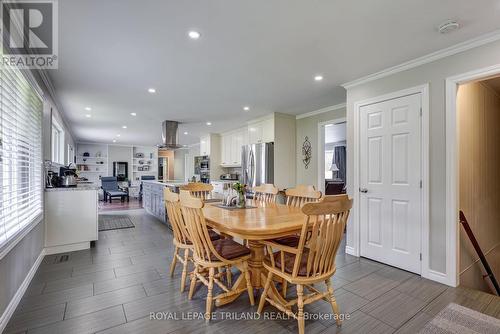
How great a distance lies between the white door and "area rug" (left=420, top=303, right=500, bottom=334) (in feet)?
2.34

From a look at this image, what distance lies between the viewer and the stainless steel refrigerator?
16.6ft

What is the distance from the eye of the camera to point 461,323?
5.97ft

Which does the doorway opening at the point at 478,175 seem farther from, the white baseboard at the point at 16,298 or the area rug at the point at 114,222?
the area rug at the point at 114,222

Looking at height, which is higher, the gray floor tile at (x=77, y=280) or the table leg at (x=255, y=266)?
the table leg at (x=255, y=266)

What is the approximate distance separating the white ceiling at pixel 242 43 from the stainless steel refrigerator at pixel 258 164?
1360 mm

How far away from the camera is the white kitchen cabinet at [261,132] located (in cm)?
519

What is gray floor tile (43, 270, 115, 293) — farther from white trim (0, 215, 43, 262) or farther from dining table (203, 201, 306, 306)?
dining table (203, 201, 306, 306)

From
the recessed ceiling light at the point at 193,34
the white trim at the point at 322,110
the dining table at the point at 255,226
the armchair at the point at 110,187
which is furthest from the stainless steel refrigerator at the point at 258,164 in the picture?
the armchair at the point at 110,187

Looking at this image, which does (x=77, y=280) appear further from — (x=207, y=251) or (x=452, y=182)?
(x=452, y=182)

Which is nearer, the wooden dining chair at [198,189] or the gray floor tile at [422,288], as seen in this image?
the gray floor tile at [422,288]

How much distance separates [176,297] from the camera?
216 centimetres

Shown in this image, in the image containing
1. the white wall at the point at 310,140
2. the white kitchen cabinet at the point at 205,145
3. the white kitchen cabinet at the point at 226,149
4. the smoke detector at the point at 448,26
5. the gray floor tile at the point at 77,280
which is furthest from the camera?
the white kitchen cabinet at the point at 205,145

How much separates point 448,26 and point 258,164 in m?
3.74

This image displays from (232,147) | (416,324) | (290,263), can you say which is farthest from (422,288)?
(232,147)
